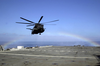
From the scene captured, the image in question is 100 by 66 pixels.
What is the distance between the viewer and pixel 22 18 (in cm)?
2325

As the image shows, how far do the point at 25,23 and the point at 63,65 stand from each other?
17.4 meters

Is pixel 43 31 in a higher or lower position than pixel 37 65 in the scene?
higher

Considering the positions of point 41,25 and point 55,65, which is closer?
point 55,65

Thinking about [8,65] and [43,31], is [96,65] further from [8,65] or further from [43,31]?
[43,31]

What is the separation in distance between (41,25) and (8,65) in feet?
53.8

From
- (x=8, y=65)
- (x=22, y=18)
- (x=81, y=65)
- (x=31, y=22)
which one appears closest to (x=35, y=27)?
(x=31, y=22)

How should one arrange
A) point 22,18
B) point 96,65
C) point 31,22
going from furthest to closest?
point 31,22
point 22,18
point 96,65

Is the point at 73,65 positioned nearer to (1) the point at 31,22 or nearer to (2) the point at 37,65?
(2) the point at 37,65

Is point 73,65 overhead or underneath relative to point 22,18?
underneath

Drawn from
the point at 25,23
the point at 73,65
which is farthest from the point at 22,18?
the point at 73,65

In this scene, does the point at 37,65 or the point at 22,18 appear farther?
the point at 22,18

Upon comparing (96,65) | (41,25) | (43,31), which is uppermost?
(41,25)

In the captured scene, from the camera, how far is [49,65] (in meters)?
10.8

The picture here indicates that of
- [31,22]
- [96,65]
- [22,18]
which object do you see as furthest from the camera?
[31,22]
